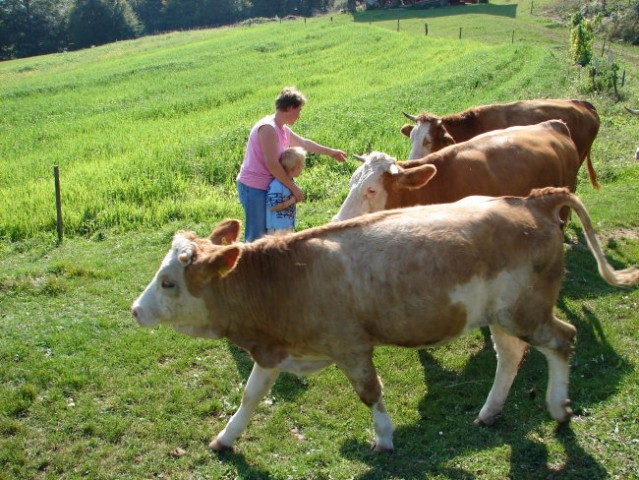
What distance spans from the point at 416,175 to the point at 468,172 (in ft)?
3.82

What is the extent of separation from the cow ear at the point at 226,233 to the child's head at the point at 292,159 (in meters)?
1.35

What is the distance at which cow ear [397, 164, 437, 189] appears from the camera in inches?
293

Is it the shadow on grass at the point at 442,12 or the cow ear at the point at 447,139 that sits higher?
the shadow on grass at the point at 442,12

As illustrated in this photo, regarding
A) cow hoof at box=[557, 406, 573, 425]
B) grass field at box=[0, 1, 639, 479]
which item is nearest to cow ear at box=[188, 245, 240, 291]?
grass field at box=[0, 1, 639, 479]

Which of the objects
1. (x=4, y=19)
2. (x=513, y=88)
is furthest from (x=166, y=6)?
(x=513, y=88)

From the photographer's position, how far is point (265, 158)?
7246 millimetres

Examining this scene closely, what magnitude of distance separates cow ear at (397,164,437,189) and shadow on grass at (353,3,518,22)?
5853cm

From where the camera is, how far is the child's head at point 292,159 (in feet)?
23.8

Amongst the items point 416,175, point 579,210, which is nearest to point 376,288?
point 579,210

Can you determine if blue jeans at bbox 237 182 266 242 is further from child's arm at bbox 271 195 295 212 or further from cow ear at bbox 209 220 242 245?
cow ear at bbox 209 220 242 245

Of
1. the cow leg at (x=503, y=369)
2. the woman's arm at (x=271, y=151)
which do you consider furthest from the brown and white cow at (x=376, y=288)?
the woman's arm at (x=271, y=151)

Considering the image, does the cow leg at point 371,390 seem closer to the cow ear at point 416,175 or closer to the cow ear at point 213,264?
the cow ear at point 213,264

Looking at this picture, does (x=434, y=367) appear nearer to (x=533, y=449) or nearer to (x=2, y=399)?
(x=533, y=449)

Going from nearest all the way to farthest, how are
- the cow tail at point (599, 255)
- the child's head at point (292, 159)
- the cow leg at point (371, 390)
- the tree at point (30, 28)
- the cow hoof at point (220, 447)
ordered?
the cow leg at point (371, 390)
the cow tail at point (599, 255)
the cow hoof at point (220, 447)
the child's head at point (292, 159)
the tree at point (30, 28)
